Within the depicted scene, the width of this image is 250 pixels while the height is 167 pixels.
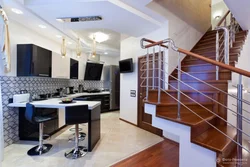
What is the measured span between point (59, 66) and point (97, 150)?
2.73m

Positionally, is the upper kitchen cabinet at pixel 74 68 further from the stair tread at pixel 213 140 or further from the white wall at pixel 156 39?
the stair tread at pixel 213 140

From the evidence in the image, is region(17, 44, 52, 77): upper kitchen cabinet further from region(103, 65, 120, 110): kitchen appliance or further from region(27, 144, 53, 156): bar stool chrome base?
region(103, 65, 120, 110): kitchen appliance

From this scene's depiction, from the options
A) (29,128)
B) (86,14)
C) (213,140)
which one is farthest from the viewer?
(29,128)

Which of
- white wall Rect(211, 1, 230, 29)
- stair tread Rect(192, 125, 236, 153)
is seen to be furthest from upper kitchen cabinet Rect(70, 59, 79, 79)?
white wall Rect(211, 1, 230, 29)

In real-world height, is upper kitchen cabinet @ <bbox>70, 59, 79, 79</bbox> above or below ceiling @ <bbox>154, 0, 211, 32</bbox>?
below

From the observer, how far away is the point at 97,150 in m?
2.76

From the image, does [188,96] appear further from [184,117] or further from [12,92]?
[12,92]

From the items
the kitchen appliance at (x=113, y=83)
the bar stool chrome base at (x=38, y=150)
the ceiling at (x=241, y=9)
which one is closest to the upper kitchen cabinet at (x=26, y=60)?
the bar stool chrome base at (x=38, y=150)

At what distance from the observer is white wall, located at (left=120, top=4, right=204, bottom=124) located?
341 cm

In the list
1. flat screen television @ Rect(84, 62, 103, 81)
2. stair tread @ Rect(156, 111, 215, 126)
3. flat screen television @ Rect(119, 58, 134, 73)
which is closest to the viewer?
stair tread @ Rect(156, 111, 215, 126)

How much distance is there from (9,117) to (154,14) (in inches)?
150

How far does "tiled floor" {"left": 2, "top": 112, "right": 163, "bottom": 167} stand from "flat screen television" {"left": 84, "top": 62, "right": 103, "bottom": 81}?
2652 millimetres

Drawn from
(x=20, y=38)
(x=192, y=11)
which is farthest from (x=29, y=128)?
(x=192, y=11)

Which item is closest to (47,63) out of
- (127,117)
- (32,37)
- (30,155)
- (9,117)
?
(32,37)
